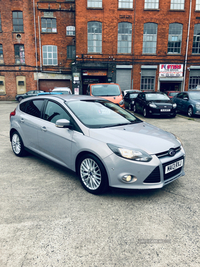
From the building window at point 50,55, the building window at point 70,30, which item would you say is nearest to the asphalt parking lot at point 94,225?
the building window at point 50,55

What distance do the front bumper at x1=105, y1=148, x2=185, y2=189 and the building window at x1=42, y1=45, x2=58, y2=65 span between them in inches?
1148

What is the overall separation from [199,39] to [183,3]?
14.4 ft

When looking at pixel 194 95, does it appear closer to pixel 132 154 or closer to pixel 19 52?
pixel 132 154

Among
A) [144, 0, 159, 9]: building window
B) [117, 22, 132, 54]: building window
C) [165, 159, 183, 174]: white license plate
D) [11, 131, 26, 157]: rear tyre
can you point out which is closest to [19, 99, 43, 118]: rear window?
[11, 131, 26, 157]: rear tyre

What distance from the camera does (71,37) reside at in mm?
29891

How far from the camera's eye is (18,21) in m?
28.9

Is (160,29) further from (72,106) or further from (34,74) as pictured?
(72,106)

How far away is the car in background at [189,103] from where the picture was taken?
42.3 feet

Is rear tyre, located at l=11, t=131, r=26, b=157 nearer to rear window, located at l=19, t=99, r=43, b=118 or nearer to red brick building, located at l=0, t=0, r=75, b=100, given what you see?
rear window, located at l=19, t=99, r=43, b=118

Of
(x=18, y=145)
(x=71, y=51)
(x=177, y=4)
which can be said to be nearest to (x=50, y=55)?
(x=71, y=51)

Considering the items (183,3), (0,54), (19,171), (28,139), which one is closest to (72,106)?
(28,139)

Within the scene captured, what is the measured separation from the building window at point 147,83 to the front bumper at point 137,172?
25.1 metres

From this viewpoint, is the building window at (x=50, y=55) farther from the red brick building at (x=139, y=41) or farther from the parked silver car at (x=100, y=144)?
the parked silver car at (x=100, y=144)

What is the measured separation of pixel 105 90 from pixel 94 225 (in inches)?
396
